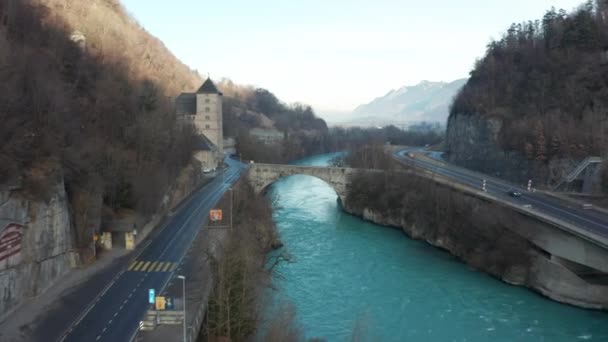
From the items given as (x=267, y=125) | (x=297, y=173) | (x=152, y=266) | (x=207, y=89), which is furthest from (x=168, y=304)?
(x=267, y=125)

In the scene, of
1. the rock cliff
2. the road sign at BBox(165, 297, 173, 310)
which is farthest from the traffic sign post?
the road sign at BBox(165, 297, 173, 310)

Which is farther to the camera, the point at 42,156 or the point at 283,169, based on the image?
the point at 283,169

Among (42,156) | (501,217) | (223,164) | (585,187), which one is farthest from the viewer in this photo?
(223,164)

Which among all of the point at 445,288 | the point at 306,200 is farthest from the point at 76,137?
the point at 306,200

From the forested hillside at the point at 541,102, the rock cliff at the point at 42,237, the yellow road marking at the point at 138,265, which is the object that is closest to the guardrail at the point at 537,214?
the forested hillside at the point at 541,102

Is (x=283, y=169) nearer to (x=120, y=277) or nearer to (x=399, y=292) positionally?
(x=399, y=292)

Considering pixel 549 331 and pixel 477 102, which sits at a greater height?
pixel 477 102

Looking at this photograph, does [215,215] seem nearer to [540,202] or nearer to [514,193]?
[514,193]

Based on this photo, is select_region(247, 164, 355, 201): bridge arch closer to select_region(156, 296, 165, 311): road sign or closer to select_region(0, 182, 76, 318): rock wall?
select_region(0, 182, 76, 318): rock wall
